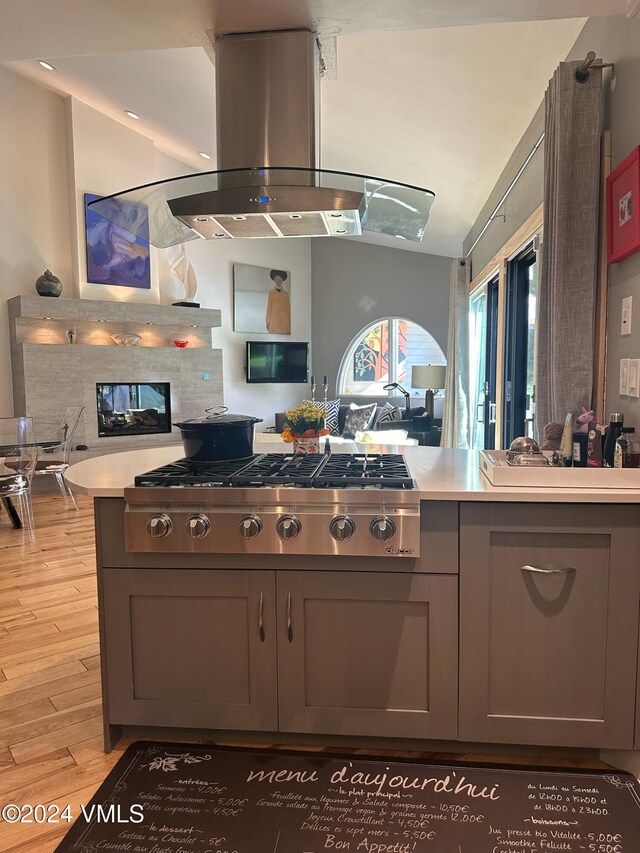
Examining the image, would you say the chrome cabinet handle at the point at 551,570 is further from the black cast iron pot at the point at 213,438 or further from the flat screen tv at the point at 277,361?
the flat screen tv at the point at 277,361

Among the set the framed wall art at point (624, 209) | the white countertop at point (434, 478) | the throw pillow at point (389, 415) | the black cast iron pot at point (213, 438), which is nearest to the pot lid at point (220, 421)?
the black cast iron pot at point (213, 438)

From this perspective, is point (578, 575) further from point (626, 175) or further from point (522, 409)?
point (522, 409)

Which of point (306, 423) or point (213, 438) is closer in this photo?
point (213, 438)

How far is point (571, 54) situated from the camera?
2.74m

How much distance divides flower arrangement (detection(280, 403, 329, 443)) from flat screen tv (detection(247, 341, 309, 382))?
643cm

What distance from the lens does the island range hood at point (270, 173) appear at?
2.03 metres

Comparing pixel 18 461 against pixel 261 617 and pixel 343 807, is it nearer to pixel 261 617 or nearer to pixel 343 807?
pixel 261 617

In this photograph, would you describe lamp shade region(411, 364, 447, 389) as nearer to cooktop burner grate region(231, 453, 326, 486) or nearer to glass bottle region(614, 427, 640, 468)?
cooktop burner grate region(231, 453, 326, 486)

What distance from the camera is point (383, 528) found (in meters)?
1.70

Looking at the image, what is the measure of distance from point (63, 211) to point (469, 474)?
633 centimetres

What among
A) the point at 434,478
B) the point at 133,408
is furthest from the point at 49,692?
the point at 133,408

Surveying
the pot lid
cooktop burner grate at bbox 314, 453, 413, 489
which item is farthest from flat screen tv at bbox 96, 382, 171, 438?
cooktop burner grate at bbox 314, 453, 413, 489

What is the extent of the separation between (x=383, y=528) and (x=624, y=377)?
1.05 m

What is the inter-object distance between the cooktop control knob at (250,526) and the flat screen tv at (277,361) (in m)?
7.14
